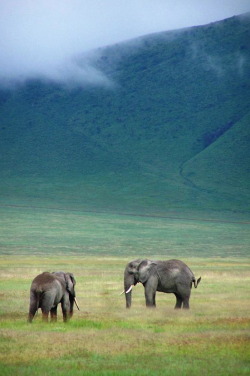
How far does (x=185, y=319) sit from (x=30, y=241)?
5935cm

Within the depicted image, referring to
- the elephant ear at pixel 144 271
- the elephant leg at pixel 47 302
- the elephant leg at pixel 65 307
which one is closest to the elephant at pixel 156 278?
the elephant ear at pixel 144 271

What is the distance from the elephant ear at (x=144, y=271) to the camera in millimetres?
23406

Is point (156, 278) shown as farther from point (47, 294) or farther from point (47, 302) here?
point (47, 294)

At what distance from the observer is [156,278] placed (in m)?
23.6

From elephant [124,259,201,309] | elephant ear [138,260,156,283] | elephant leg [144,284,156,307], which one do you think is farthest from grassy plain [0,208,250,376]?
elephant ear [138,260,156,283]

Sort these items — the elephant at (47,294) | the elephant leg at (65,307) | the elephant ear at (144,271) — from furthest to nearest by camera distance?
1. the elephant ear at (144,271)
2. the elephant leg at (65,307)
3. the elephant at (47,294)

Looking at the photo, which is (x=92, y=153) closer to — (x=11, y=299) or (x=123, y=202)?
(x=123, y=202)

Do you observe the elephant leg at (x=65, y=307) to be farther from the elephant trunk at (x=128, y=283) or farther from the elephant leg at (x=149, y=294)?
the elephant leg at (x=149, y=294)

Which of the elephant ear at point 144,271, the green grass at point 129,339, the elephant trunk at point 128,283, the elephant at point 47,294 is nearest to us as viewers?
the green grass at point 129,339

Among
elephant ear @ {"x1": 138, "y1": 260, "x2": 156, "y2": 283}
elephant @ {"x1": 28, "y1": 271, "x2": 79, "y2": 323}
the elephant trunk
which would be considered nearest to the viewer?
elephant @ {"x1": 28, "y1": 271, "x2": 79, "y2": 323}

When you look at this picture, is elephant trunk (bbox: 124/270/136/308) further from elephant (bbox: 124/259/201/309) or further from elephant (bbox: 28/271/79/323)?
elephant (bbox: 28/271/79/323)

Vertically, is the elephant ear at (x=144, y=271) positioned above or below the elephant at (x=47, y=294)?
above

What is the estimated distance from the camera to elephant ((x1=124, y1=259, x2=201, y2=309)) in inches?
924

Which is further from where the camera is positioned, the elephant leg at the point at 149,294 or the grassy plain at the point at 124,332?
the elephant leg at the point at 149,294
